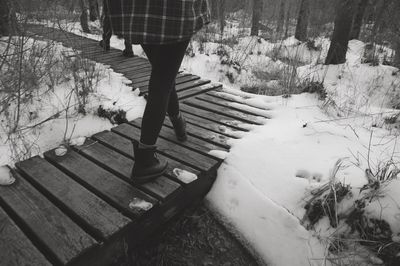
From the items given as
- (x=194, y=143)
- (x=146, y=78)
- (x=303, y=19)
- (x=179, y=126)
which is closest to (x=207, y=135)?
(x=194, y=143)

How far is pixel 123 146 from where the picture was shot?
2.17 metres

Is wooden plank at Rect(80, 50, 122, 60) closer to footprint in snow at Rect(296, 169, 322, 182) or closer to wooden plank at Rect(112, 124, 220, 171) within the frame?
wooden plank at Rect(112, 124, 220, 171)

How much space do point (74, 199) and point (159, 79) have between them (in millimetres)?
855

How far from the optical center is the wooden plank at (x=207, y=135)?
7.38ft

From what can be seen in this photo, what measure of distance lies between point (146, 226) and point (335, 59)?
4.21 metres

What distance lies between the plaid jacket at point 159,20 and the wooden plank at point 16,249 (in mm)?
1088

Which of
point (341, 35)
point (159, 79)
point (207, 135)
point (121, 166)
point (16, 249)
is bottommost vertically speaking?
point (16, 249)

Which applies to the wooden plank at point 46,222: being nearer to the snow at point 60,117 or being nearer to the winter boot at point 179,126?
the snow at point 60,117

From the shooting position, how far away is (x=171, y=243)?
1731mm

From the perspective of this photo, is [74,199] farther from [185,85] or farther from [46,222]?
[185,85]

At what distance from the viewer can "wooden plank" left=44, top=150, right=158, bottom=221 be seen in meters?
1.58

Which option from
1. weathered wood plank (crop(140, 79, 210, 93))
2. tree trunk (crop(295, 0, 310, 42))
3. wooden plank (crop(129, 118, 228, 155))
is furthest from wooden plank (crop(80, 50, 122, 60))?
tree trunk (crop(295, 0, 310, 42))

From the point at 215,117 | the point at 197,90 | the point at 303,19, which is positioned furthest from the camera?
the point at 303,19

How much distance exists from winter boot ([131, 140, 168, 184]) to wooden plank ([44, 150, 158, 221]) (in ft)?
0.28
